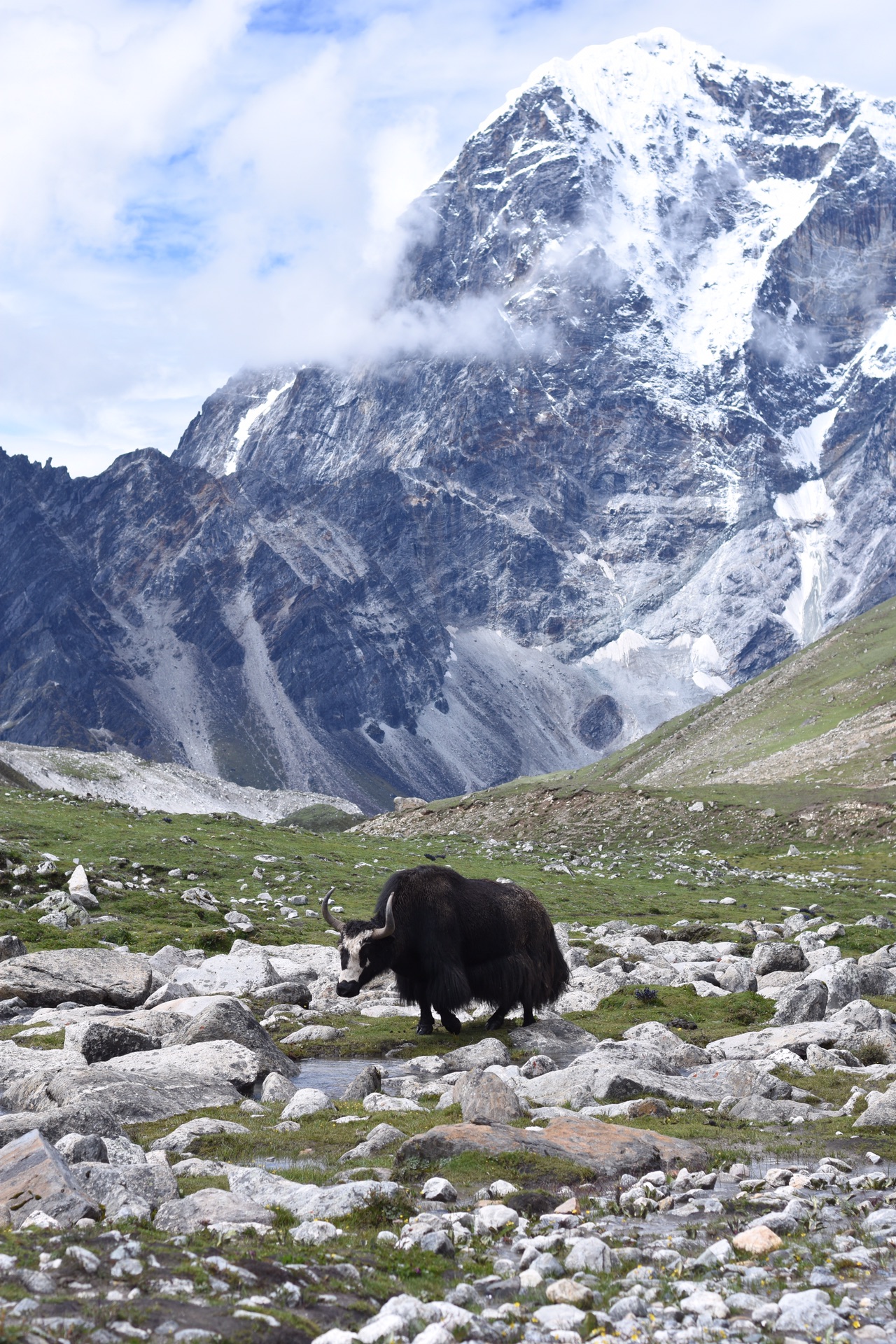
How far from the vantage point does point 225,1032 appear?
738 inches

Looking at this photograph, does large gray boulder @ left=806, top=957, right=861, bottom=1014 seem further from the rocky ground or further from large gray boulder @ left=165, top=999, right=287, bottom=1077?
large gray boulder @ left=165, top=999, right=287, bottom=1077

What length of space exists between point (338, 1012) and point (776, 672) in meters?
141

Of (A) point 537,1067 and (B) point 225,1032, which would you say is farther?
Result: (B) point 225,1032

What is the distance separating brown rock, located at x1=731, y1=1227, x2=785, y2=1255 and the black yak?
12.3 m

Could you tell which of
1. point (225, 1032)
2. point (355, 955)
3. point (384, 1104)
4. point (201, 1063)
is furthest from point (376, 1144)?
point (355, 955)

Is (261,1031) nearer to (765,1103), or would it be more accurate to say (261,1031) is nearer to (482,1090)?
(482,1090)

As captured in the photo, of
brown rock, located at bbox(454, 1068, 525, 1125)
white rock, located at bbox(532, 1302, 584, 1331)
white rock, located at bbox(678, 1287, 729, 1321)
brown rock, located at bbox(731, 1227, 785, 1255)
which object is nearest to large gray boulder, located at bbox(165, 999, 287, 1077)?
brown rock, located at bbox(454, 1068, 525, 1125)

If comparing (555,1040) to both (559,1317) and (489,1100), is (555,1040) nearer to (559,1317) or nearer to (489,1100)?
(489,1100)

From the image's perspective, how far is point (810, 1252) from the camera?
9234mm

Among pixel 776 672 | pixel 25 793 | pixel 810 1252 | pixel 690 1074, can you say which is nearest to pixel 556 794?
pixel 25 793

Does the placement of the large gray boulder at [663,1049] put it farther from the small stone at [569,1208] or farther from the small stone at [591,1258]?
the small stone at [591,1258]

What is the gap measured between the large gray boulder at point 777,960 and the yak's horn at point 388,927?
12.0m

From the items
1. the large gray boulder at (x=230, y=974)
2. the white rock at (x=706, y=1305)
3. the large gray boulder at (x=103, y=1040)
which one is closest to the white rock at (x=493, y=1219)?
the white rock at (x=706, y=1305)

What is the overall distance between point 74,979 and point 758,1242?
57.3 feet
